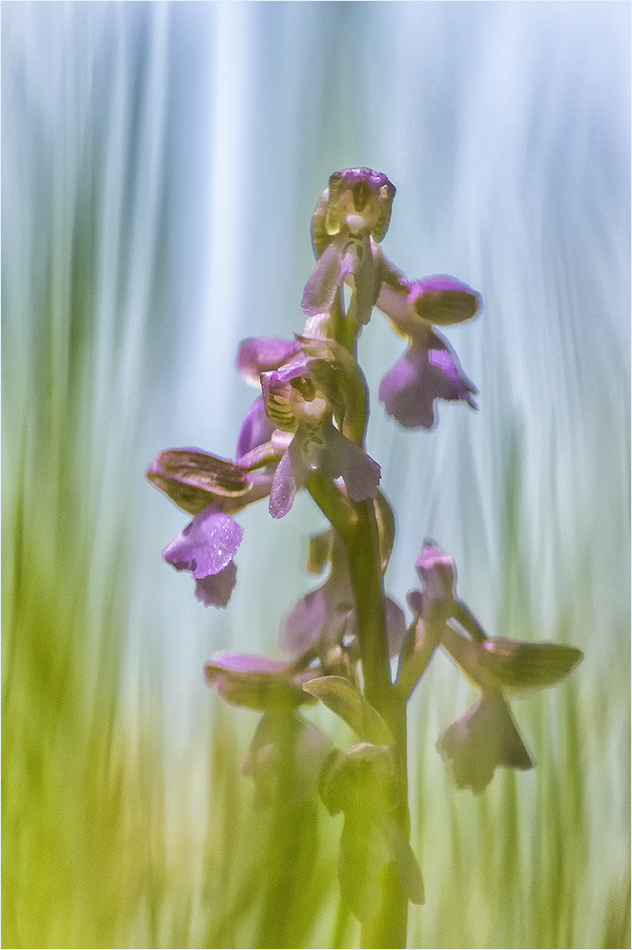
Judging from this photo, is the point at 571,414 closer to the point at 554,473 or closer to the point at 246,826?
the point at 554,473

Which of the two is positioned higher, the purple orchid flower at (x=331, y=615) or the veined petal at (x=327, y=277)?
the veined petal at (x=327, y=277)

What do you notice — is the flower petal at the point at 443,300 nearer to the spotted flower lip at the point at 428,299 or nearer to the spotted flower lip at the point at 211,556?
the spotted flower lip at the point at 428,299

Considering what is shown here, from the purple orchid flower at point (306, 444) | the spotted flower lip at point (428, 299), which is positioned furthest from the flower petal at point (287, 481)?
the spotted flower lip at point (428, 299)

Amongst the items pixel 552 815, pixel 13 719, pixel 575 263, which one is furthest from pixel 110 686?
pixel 575 263

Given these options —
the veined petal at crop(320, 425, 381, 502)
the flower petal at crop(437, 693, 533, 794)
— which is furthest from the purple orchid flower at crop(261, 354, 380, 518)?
the flower petal at crop(437, 693, 533, 794)

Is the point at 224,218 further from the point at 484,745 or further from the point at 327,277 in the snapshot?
the point at 484,745
